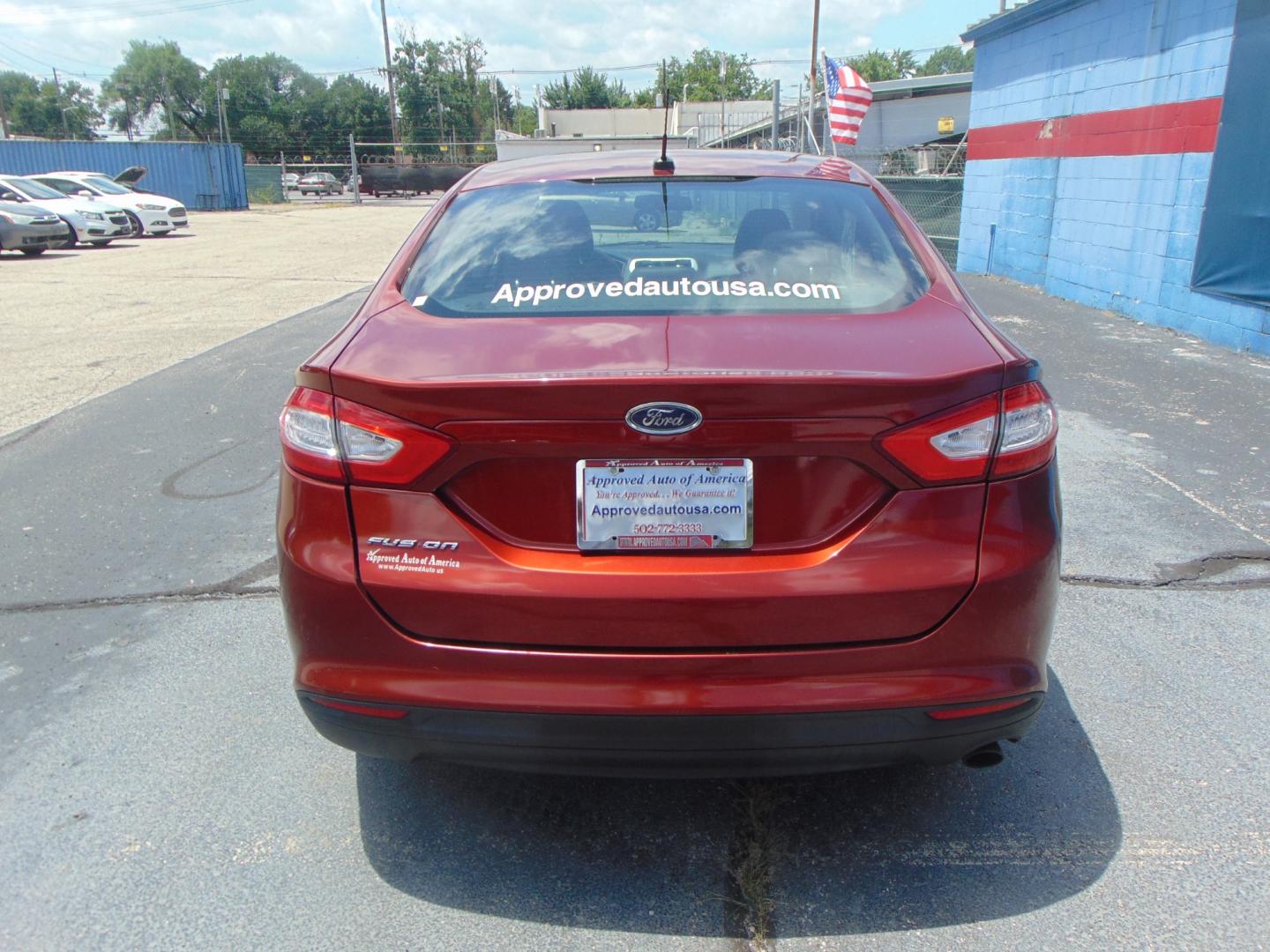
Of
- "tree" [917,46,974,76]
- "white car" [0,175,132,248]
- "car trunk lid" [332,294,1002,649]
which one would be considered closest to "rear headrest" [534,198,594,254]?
"car trunk lid" [332,294,1002,649]

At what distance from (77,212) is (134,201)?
125 inches

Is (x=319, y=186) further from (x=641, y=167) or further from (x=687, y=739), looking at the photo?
(x=687, y=739)

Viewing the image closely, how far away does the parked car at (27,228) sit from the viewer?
64.0ft

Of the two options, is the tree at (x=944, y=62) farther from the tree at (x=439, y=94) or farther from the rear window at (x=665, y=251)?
the rear window at (x=665, y=251)

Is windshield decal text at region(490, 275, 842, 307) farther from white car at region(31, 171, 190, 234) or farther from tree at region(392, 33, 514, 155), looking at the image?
tree at region(392, 33, 514, 155)

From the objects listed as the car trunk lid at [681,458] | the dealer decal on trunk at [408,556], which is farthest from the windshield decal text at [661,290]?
the dealer decal on trunk at [408,556]

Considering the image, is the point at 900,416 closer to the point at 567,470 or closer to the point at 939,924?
the point at 567,470

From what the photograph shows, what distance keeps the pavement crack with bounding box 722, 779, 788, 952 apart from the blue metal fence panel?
146ft

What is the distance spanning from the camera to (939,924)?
2.31 meters

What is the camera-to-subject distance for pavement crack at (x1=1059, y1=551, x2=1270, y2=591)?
415cm

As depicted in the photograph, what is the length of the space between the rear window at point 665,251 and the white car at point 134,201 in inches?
994

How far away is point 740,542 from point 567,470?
1.30 feet

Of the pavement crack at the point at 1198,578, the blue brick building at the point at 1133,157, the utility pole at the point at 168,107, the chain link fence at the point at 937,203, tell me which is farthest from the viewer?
the utility pole at the point at 168,107

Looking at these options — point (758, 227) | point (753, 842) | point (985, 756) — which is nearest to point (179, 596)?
point (753, 842)
